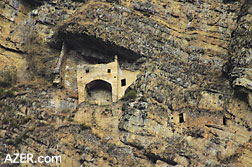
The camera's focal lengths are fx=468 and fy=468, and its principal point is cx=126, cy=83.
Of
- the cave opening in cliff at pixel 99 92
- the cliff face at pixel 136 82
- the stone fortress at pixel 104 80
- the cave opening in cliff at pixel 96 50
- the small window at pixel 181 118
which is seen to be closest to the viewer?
the cliff face at pixel 136 82

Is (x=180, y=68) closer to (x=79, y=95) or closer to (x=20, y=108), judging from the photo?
(x=79, y=95)

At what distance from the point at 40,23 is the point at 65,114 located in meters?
10.4

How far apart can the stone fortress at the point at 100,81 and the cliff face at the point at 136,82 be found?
650 millimetres

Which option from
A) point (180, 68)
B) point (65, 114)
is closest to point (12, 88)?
point (65, 114)

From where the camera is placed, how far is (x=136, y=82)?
3897cm

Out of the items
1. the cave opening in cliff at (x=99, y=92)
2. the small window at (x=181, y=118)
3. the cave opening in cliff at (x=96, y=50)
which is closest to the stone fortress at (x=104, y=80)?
the cave opening in cliff at (x=99, y=92)

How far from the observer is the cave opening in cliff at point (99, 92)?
1588 inches

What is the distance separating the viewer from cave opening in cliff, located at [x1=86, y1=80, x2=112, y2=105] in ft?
132

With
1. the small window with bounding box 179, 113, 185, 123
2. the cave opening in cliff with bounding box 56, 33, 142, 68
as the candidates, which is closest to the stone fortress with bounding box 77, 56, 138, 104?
the cave opening in cliff with bounding box 56, 33, 142, 68

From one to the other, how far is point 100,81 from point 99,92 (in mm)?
1188

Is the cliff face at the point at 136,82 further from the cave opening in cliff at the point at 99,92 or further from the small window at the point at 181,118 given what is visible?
the cave opening in cliff at the point at 99,92

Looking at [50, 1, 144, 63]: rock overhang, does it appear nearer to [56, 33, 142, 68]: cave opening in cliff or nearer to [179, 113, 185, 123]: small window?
[56, 33, 142, 68]: cave opening in cliff

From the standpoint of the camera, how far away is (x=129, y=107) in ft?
122

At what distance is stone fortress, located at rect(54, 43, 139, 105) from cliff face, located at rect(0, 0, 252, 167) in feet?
2.13
